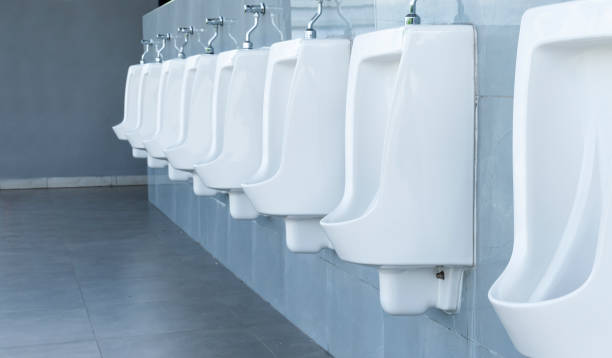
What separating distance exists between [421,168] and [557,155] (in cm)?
40

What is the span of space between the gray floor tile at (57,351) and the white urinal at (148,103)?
1495 millimetres

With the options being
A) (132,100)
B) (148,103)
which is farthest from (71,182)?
(148,103)

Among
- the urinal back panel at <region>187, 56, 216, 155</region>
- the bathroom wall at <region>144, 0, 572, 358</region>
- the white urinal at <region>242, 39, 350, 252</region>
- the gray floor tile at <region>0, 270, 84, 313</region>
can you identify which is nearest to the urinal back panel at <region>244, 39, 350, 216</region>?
the white urinal at <region>242, 39, 350, 252</region>

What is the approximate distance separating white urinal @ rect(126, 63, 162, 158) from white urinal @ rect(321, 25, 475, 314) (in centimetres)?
268

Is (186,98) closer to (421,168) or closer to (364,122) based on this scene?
(364,122)

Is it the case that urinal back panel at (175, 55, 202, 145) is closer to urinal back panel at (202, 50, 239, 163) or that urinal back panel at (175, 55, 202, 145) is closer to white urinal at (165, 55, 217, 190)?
white urinal at (165, 55, 217, 190)

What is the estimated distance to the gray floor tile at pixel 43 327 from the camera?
2.83 meters

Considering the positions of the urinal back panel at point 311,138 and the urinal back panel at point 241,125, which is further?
the urinal back panel at point 241,125

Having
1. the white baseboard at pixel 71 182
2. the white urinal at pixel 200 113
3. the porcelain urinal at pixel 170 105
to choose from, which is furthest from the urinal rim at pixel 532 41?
the white baseboard at pixel 71 182

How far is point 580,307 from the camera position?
941mm

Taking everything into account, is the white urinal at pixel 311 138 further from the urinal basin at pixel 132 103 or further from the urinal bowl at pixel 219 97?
the urinal basin at pixel 132 103

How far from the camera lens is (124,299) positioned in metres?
3.39

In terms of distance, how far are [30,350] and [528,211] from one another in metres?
2.01

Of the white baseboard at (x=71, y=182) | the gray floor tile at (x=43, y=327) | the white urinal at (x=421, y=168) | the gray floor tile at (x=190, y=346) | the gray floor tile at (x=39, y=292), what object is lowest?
the gray floor tile at (x=190, y=346)
